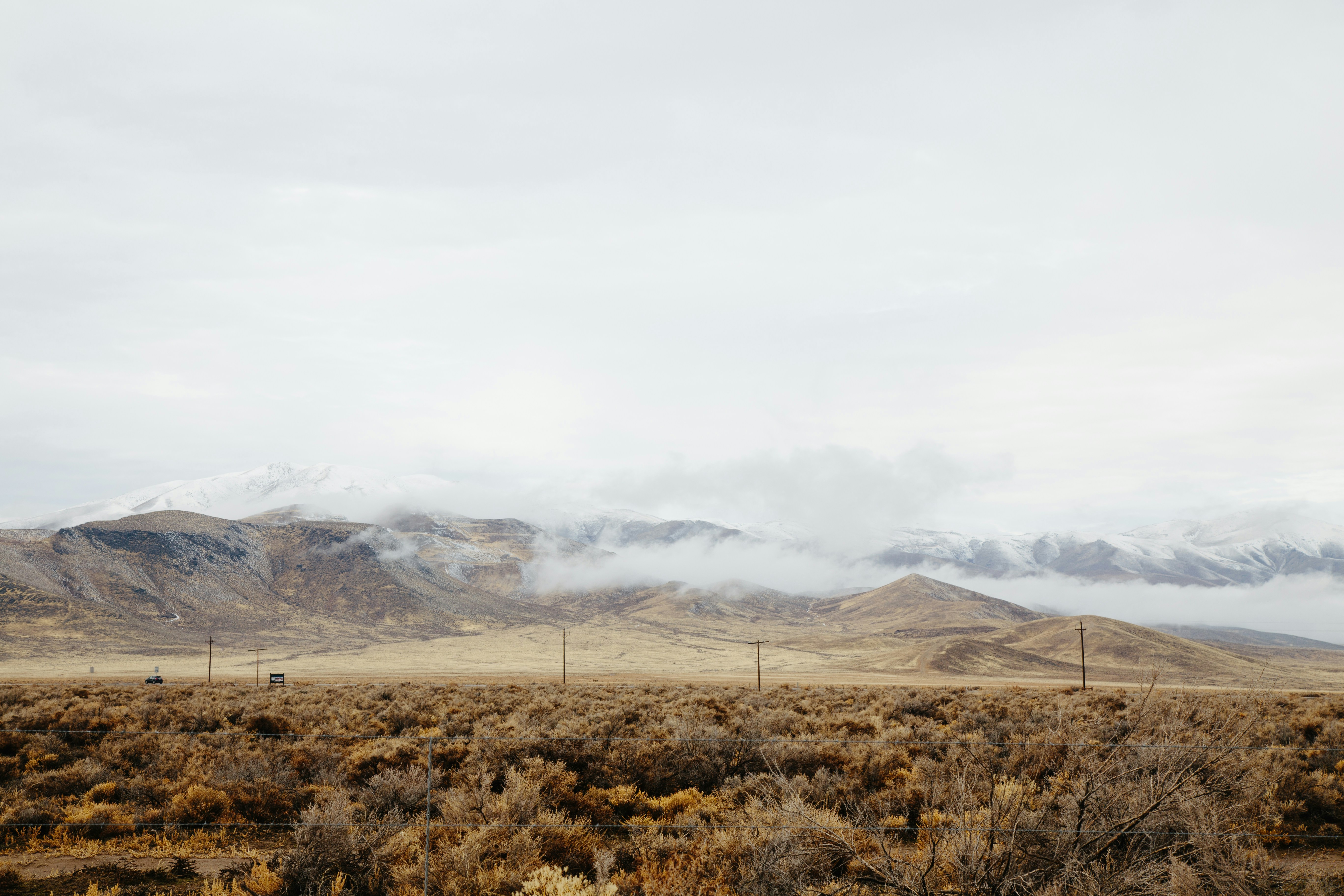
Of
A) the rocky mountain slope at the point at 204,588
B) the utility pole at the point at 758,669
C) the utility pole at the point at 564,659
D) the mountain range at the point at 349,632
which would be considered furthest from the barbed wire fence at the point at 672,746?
the rocky mountain slope at the point at 204,588

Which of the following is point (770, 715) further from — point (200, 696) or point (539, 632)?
point (539, 632)

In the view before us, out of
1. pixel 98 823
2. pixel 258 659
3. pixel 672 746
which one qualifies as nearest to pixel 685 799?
pixel 672 746

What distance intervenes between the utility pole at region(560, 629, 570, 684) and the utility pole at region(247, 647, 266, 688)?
26.3m

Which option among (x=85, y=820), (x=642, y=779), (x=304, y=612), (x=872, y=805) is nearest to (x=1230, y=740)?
(x=872, y=805)

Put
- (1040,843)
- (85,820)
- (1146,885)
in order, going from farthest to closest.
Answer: (85,820) → (1040,843) → (1146,885)

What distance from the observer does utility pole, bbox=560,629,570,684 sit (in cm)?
6881

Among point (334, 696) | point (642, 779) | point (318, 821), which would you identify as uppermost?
point (318, 821)

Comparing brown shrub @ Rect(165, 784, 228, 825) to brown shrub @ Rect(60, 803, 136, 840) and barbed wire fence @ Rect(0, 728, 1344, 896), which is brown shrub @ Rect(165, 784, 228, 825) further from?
brown shrub @ Rect(60, 803, 136, 840)

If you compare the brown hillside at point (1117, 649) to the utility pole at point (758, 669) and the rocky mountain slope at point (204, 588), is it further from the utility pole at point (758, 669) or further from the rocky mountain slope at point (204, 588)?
the rocky mountain slope at point (204, 588)

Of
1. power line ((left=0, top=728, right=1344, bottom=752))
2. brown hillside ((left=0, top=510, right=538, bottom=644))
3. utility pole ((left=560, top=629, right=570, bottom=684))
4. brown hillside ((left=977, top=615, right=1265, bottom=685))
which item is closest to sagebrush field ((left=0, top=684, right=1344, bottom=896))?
power line ((left=0, top=728, right=1344, bottom=752))

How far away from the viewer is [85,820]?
37.4ft

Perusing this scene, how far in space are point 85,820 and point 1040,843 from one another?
14.3 m

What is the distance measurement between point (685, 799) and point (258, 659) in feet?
268

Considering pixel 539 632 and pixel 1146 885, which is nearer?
pixel 1146 885
